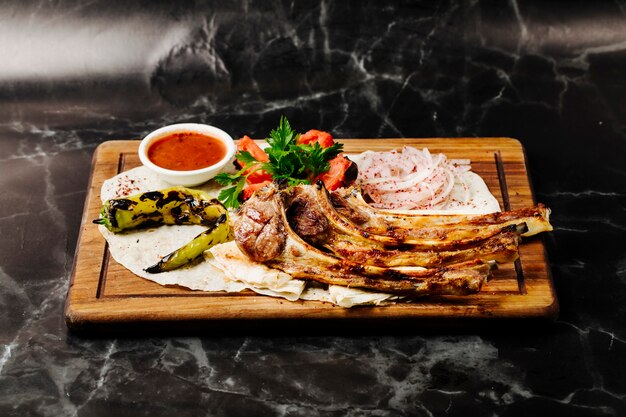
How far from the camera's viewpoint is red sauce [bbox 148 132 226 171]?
6805 millimetres

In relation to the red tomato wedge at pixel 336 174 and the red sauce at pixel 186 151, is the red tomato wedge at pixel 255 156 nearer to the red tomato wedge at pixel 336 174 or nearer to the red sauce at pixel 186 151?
the red sauce at pixel 186 151

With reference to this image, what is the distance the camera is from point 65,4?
28.0ft

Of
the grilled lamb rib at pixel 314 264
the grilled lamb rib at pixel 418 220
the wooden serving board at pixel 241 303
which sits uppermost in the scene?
the grilled lamb rib at pixel 418 220

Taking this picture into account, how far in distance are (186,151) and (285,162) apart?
0.84 meters

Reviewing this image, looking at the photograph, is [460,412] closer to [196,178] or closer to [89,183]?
[196,178]

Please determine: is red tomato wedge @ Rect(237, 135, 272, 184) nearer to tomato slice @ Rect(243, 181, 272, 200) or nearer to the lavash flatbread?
tomato slice @ Rect(243, 181, 272, 200)

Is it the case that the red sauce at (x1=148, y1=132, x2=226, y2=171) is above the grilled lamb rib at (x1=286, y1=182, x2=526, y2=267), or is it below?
below

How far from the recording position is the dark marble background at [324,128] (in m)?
5.72

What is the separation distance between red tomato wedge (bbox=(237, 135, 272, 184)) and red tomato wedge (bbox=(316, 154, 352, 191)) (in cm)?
39

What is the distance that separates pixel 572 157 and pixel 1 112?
467 cm

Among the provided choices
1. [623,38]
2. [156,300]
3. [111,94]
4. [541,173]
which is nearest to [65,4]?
[111,94]

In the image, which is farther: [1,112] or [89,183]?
[1,112]

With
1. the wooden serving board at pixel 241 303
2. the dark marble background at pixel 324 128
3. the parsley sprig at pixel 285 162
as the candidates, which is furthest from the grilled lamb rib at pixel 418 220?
the dark marble background at pixel 324 128

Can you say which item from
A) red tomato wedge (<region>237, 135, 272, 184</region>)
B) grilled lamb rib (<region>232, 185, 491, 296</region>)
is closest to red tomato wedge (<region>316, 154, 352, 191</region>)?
red tomato wedge (<region>237, 135, 272, 184</region>)
